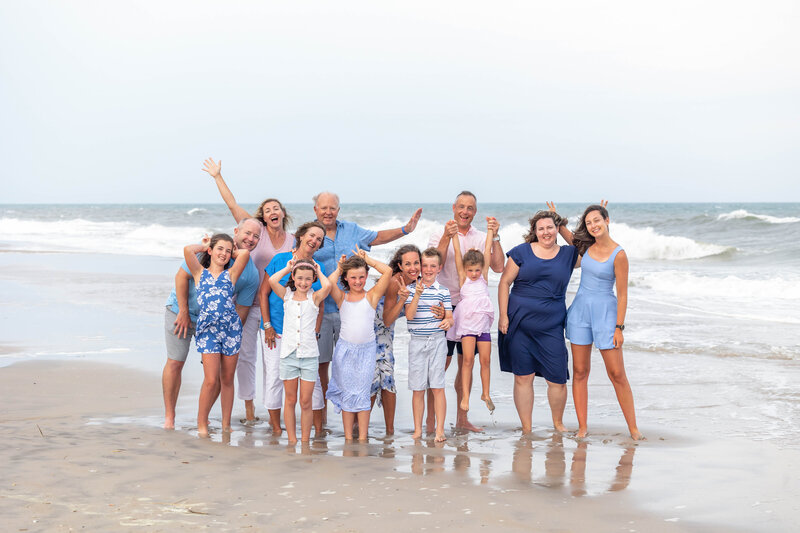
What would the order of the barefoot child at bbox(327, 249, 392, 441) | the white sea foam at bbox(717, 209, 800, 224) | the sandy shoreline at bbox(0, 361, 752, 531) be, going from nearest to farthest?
the sandy shoreline at bbox(0, 361, 752, 531), the barefoot child at bbox(327, 249, 392, 441), the white sea foam at bbox(717, 209, 800, 224)

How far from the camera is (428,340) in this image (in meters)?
5.48

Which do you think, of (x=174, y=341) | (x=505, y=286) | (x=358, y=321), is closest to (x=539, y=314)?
(x=505, y=286)

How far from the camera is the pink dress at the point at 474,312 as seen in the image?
5582 millimetres

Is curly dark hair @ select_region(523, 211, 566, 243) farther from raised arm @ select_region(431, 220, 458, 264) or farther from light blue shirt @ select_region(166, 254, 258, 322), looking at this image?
light blue shirt @ select_region(166, 254, 258, 322)

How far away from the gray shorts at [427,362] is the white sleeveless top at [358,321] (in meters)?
0.37

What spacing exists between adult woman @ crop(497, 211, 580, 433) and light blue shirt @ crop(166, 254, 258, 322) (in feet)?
6.05

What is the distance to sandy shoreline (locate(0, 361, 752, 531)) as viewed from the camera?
11.9ft

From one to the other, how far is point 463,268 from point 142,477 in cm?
273

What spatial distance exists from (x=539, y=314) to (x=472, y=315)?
1.63 feet

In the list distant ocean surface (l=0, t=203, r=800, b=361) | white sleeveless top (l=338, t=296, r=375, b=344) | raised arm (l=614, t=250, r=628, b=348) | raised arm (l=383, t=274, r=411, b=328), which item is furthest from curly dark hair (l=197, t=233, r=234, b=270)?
distant ocean surface (l=0, t=203, r=800, b=361)

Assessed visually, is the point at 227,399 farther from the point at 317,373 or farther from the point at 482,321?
the point at 482,321

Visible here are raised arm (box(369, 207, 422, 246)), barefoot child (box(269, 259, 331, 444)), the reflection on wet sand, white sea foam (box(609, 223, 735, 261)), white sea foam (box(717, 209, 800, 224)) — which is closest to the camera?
the reflection on wet sand

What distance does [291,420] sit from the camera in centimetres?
521

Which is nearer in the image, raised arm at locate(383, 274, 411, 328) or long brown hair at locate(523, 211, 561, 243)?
raised arm at locate(383, 274, 411, 328)
